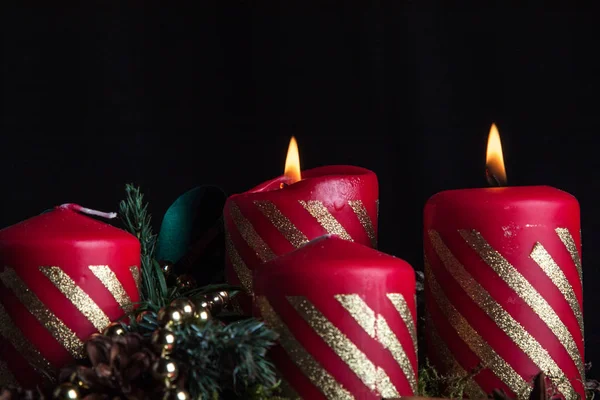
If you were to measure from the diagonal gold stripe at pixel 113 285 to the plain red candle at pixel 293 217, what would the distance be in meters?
0.15

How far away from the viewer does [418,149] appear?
1.55m

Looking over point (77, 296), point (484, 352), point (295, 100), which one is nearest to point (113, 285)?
point (77, 296)

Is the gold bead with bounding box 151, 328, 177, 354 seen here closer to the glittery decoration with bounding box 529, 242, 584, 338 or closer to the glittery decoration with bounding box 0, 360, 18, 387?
the glittery decoration with bounding box 0, 360, 18, 387

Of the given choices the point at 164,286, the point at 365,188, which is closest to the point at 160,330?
the point at 164,286

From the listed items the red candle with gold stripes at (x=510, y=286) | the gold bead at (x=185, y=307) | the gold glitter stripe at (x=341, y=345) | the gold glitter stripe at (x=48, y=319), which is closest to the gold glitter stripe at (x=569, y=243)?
the red candle with gold stripes at (x=510, y=286)

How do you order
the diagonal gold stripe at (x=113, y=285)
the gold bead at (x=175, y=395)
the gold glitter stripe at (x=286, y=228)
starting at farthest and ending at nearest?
the gold glitter stripe at (x=286, y=228), the diagonal gold stripe at (x=113, y=285), the gold bead at (x=175, y=395)

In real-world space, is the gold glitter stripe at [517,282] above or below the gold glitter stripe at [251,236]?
below

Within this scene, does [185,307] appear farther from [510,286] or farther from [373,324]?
[510,286]

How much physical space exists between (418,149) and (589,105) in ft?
0.93

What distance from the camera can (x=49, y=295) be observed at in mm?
792

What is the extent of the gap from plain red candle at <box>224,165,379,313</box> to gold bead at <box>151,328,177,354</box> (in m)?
0.20

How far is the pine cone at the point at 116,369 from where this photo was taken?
28.2 inches

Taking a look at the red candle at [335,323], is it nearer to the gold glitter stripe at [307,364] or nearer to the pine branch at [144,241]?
the gold glitter stripe at [307,364]

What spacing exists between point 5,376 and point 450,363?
1.34 ft
